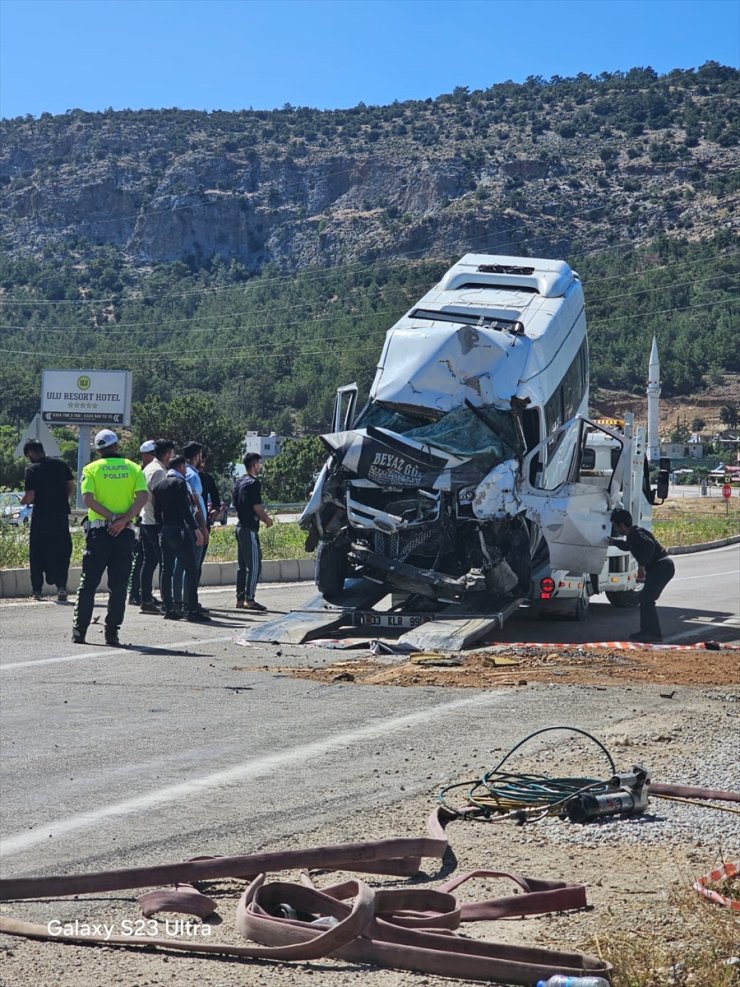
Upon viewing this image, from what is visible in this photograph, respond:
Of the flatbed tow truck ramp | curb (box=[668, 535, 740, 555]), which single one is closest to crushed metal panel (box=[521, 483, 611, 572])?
the flatbed tow truck ramp

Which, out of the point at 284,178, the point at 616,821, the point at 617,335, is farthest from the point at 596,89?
the point at 616,821

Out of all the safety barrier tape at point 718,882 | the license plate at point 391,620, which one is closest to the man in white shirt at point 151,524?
the license plate at point 391,620

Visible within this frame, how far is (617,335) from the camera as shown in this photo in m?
123

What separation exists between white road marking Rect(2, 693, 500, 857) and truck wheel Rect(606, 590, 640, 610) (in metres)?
7.92

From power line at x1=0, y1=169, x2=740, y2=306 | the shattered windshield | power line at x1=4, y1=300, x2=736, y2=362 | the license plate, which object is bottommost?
the license plate

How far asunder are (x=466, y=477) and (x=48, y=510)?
17.7 ft

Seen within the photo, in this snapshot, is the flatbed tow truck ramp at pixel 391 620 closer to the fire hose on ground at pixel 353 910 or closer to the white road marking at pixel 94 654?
the white road marking at pixel 94 654

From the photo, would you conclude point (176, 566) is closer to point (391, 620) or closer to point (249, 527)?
point (249, 527)

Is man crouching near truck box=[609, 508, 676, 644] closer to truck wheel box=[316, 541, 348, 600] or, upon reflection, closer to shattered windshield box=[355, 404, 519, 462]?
shattered windshield box=[355, 404, 519, 462]

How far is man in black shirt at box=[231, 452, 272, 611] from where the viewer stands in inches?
617

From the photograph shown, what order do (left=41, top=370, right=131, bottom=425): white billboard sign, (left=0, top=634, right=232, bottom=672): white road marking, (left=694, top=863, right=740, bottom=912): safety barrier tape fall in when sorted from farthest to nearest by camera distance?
1. (left=41, top=370, right=131, bottom=425): white billboard sign
2. (left=0, top=634, right=232, bottom=672): white road marking
3. (left=694, top=863, right=740, bottom=912): safety barrier tape

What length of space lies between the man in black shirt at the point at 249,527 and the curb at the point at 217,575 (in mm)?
1466

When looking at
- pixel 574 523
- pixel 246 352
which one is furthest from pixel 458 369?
pixel 246 352

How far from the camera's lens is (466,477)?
43.5 ft
